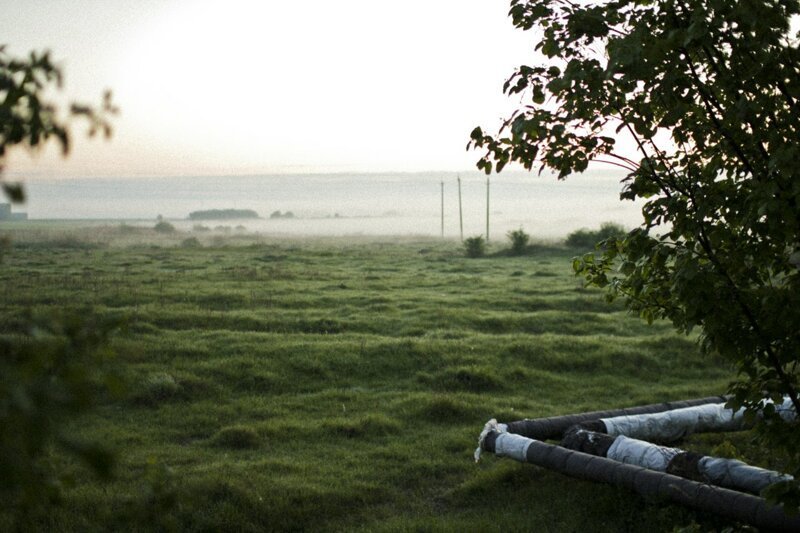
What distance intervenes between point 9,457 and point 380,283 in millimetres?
27195

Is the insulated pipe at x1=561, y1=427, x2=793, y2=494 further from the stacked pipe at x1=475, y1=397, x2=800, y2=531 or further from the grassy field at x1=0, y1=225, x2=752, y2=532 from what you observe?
the grassy field at x1=0, y1=225, x2=752, y2=532

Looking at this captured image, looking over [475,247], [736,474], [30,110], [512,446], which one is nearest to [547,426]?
[512,446]

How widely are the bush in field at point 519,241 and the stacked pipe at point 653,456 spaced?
35.2m

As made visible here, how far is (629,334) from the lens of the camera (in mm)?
18828

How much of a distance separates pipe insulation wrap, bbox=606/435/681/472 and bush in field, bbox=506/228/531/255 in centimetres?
3717

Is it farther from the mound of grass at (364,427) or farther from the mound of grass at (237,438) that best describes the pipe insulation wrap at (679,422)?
the mound of grass at (237,438)

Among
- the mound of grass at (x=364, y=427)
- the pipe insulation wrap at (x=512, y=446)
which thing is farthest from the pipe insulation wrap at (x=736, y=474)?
the mound of grass at (x=364, y=427)

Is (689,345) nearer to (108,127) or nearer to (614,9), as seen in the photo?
(614,9)

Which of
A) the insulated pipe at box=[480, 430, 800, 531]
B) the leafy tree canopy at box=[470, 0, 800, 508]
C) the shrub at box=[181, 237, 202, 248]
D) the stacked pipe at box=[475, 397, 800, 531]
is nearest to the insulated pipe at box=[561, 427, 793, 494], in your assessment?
the stacked pipe at box=[475, 397, 800, 531]

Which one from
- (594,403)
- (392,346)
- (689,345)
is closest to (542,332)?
(689,345)

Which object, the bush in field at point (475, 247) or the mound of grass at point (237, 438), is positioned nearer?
the mound of grass at point (237, 438)

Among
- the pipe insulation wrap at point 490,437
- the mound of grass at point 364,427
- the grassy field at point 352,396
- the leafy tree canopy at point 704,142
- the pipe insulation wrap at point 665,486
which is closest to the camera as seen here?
the leafy tree canopy at point 704,142

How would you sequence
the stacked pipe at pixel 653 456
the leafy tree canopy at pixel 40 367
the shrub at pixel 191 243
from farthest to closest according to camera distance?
the shrub at pixel 191 243 < the stacked pipe at pixel 653 456 < the leafy tree canopy at pixel 40 367

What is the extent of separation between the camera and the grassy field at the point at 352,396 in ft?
25.7
